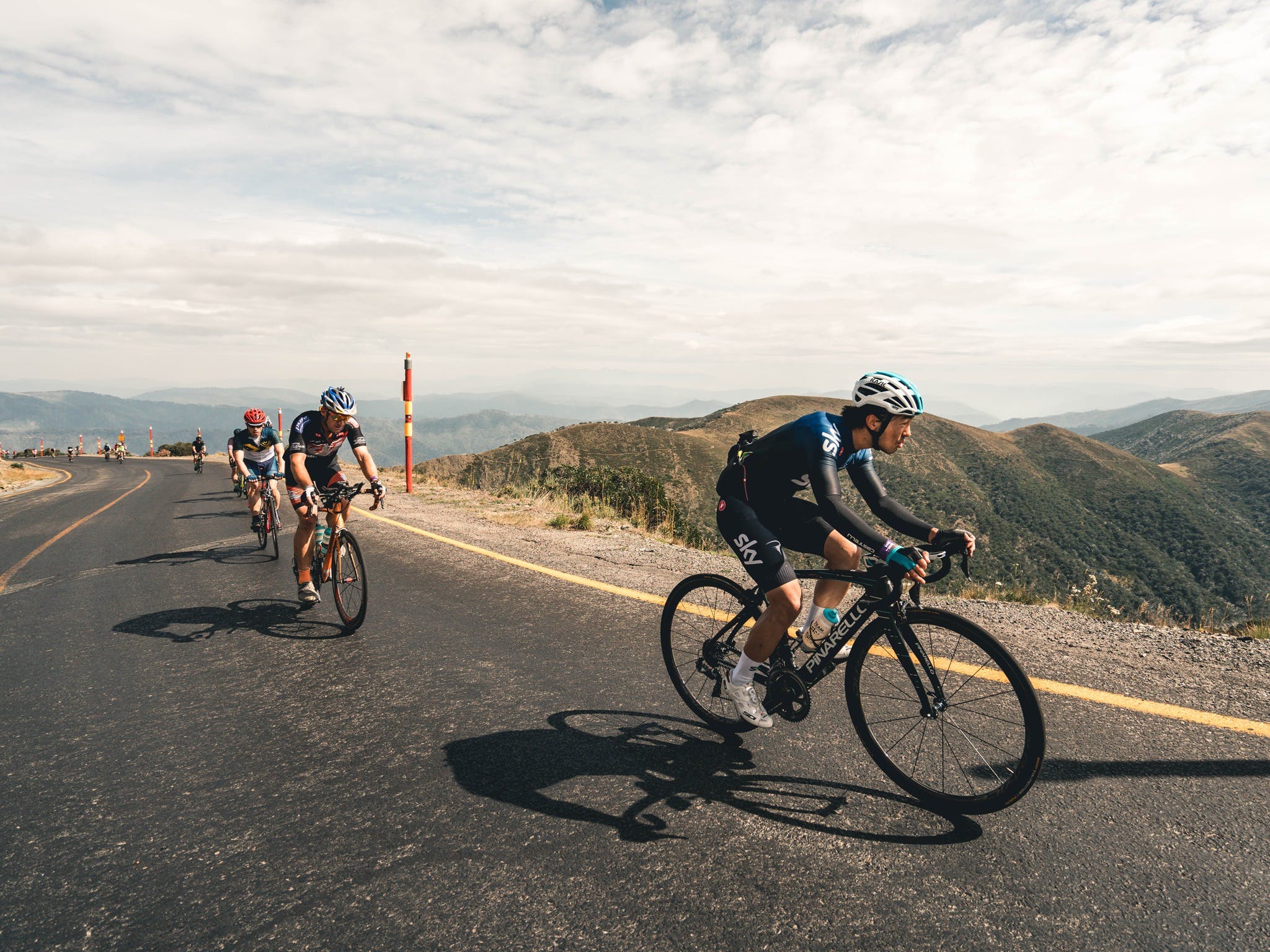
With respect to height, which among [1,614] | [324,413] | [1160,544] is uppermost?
[324,413]

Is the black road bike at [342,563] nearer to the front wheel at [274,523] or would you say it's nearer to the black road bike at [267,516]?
the front wheel at [274,523]

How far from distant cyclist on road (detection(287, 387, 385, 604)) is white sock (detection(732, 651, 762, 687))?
3574 mm

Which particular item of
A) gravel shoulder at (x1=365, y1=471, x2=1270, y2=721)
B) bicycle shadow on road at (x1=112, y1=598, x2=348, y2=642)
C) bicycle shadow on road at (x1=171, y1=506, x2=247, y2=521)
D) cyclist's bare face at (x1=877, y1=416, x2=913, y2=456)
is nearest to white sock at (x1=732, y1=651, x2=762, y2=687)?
cyclist's bare face at (x1=877, y1=416, x2=913, y2=456)

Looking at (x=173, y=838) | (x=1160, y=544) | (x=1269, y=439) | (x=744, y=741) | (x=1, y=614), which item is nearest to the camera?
(x=173, y=838)

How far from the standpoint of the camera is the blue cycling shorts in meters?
10.6

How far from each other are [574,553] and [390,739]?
5.04m

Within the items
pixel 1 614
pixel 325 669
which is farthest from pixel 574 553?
pixel 1 614

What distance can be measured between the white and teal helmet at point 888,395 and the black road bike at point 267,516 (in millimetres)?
8189

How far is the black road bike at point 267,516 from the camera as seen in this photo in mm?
9195

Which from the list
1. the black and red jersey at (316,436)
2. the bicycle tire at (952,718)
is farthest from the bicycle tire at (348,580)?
the bicycle tire at (952,718)

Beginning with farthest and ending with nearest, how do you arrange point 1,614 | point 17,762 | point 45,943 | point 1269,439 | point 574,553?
point 1269,439, point 574,553, point 1,614, point 17,762, point 45,943

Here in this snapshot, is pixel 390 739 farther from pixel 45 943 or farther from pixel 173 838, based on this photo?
pixel 45 943

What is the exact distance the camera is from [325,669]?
15.4 feet

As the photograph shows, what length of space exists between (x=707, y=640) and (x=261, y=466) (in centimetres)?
921
